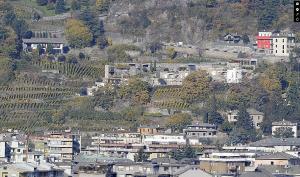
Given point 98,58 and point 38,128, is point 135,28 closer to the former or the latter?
point 98,58

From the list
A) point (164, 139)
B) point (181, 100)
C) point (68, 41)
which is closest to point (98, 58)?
point (68, 41)

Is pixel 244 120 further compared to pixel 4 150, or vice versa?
pixel 244 120

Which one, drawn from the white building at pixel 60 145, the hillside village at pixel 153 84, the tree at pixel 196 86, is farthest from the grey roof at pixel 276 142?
the tree at pixel 196 86

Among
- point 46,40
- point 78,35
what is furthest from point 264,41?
point 46,40

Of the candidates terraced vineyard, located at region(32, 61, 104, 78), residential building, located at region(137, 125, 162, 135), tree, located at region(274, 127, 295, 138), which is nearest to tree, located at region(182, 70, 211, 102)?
residential building, located at region(137, 125, 162, 135)

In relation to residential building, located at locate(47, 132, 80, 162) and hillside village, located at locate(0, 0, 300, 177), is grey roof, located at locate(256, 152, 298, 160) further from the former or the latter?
residential building, located at locate(47, 132, 80, 162)

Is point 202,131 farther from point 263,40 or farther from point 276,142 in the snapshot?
point 263,40

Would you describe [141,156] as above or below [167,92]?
above
